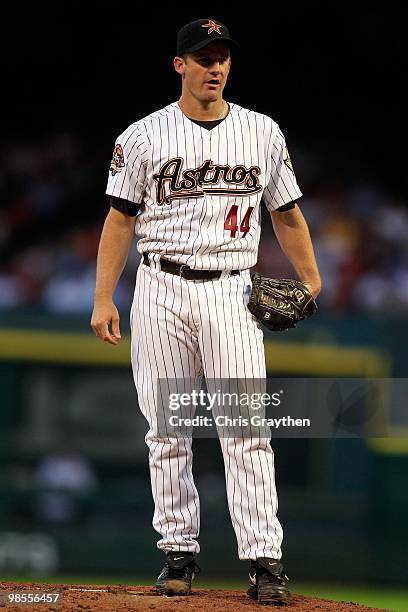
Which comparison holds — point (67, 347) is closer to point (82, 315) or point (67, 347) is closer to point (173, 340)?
point (82, 315)

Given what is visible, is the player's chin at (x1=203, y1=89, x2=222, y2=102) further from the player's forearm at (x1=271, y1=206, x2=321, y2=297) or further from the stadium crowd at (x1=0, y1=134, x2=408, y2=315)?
the stadium crowd at (x1=0, y1=134, x2=408, y2=315)

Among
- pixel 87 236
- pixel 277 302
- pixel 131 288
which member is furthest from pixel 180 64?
pixel 87 236

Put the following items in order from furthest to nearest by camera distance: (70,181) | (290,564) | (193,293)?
(70,181) → (290,564) → (193,293)

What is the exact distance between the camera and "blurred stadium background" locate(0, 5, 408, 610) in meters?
6.59

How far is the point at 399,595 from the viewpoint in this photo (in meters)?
6.69

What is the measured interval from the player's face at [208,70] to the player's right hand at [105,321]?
70cm

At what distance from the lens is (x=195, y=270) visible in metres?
3.22

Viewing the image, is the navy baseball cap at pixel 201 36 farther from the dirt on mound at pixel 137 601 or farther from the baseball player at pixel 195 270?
the dirt on mound at pixel 137 601

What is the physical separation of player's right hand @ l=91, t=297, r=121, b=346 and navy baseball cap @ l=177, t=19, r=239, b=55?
0.81 meters

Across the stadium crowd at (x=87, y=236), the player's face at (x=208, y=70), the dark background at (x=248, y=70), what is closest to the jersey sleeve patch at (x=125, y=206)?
the player's face at (x=208, y=70)

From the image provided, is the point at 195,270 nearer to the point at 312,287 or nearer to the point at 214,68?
the point at 312,287

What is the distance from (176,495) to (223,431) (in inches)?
10.1

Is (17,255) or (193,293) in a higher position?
(17,255)

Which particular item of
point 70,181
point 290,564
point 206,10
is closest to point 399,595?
point 290,564
